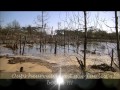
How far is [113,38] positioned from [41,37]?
10.2 ft

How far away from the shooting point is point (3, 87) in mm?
2828

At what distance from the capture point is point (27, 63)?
3.72 m

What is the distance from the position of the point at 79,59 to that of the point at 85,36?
0.56 metres

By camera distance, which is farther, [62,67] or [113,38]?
[113,38]
